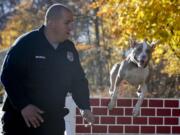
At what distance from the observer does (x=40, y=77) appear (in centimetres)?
512

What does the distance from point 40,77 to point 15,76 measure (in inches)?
9.1

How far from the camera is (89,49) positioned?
37.6 metres

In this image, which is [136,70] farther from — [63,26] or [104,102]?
[63,26]

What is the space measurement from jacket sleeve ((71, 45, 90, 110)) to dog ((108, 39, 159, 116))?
4.39 meters

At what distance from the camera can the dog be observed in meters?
9.90

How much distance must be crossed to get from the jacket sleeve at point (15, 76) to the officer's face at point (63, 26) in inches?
13.7

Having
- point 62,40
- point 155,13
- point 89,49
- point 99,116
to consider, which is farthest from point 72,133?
point 89,49

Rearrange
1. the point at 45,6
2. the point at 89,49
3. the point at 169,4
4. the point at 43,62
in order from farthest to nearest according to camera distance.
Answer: the point at 45,6 < the point at 89,49 < the point at 169,4 < the point at 43,62

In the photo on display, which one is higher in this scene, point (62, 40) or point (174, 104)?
point (62, 40)

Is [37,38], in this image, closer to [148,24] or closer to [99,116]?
[99,116]

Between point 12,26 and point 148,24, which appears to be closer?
point 148,24

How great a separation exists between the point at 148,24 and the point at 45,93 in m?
8.51

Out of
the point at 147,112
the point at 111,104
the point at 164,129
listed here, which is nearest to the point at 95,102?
the point at 111,104

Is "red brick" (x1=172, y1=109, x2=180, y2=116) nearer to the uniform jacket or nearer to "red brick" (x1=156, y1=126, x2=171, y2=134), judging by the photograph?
"red brick" (x1=156, y1=126, x2=171, y2=134)
